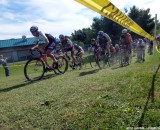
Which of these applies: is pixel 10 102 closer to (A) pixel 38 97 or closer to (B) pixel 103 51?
(A) pixel 38 97

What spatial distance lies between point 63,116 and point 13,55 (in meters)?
67.9

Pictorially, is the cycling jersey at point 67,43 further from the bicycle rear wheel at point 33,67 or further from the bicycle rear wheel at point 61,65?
the bicycle rear wheel at point 33,67

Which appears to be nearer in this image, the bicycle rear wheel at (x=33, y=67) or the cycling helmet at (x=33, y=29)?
the cycling helmet at (x=33, y=29)

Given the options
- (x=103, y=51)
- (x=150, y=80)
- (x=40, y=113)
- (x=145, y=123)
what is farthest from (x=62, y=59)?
(x=145, y=123)

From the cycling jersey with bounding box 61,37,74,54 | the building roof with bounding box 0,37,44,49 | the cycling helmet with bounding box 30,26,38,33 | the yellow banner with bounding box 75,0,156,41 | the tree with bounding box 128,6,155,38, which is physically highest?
the tree with bounding box 128,6,155,38

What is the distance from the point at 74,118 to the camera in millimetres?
4930

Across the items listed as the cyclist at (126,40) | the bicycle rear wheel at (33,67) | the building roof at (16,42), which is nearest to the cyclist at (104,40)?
the cyclist at (126,40)

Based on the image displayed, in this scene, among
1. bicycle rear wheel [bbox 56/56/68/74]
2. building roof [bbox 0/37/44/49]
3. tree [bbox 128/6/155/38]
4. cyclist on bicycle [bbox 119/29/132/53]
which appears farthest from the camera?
building roof [bbox 0/37/44/49]

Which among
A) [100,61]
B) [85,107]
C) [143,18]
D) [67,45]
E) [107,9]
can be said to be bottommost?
→ [85,107]

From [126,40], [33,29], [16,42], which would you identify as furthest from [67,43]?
[16,42]

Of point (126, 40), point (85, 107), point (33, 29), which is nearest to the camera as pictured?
point (85, 107)

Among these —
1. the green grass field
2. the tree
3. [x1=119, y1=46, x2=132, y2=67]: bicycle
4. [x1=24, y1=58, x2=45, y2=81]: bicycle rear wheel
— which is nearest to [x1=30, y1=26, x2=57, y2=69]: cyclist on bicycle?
[x1=24, y1=58, x2=45, y2=81]: bicycle rear wheel

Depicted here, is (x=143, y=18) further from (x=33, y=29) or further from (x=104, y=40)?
(x=33, y=29)

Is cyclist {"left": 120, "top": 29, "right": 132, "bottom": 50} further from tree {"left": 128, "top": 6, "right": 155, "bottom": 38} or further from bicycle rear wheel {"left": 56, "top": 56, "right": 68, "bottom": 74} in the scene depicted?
tree {"left": 128, "top": 6, "right": 155, "bottom": 38}
